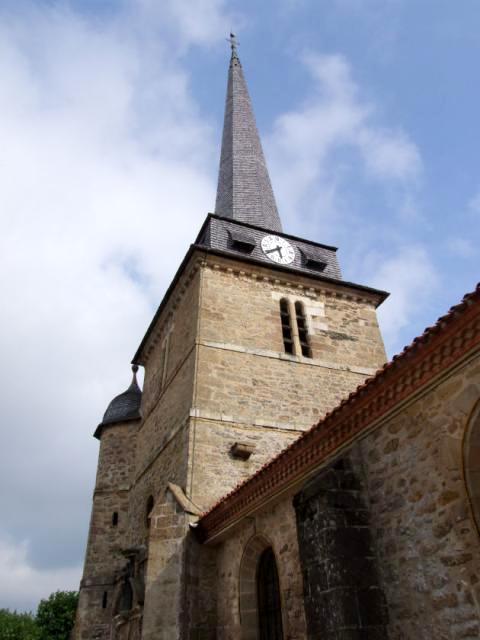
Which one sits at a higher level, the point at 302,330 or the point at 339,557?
the point at 302,330

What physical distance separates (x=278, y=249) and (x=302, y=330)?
3.08 m

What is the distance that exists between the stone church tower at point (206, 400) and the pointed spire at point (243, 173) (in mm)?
200

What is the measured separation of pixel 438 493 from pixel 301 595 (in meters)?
2.54

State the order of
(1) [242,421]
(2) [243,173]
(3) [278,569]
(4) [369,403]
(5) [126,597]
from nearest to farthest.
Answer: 1. (4) [369,403]
2. (3) [278,569]
3. (1) [242,421]
4. (5) [126,597]
5. (2) [243,173]

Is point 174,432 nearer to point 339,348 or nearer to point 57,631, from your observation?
point 339,348

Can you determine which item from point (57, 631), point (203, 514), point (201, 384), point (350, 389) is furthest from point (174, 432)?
point (57, 631)

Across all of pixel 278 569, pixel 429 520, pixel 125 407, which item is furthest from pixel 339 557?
pixel 125 407

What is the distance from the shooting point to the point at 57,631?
30.1 m

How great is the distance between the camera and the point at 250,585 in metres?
8.31

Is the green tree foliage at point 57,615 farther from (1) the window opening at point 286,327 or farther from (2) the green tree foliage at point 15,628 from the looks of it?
(1) the window opening at point 286,327

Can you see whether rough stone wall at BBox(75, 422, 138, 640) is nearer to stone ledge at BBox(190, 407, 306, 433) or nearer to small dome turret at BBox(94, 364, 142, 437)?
small dome turret at BBox(94, 364, 142, 437)

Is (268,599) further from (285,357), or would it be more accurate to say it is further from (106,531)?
(106,531)

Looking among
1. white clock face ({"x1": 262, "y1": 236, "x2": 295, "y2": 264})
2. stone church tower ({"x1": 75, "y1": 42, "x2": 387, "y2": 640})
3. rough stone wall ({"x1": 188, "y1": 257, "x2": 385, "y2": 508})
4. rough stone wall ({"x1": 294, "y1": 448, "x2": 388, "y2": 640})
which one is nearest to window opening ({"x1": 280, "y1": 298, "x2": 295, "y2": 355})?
stone church tower ({"x1": 75, "y1": 42, "x2": 387, "y2": 640})

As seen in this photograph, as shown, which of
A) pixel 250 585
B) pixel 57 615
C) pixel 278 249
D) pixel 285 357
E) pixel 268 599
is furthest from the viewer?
pixel 57 615
